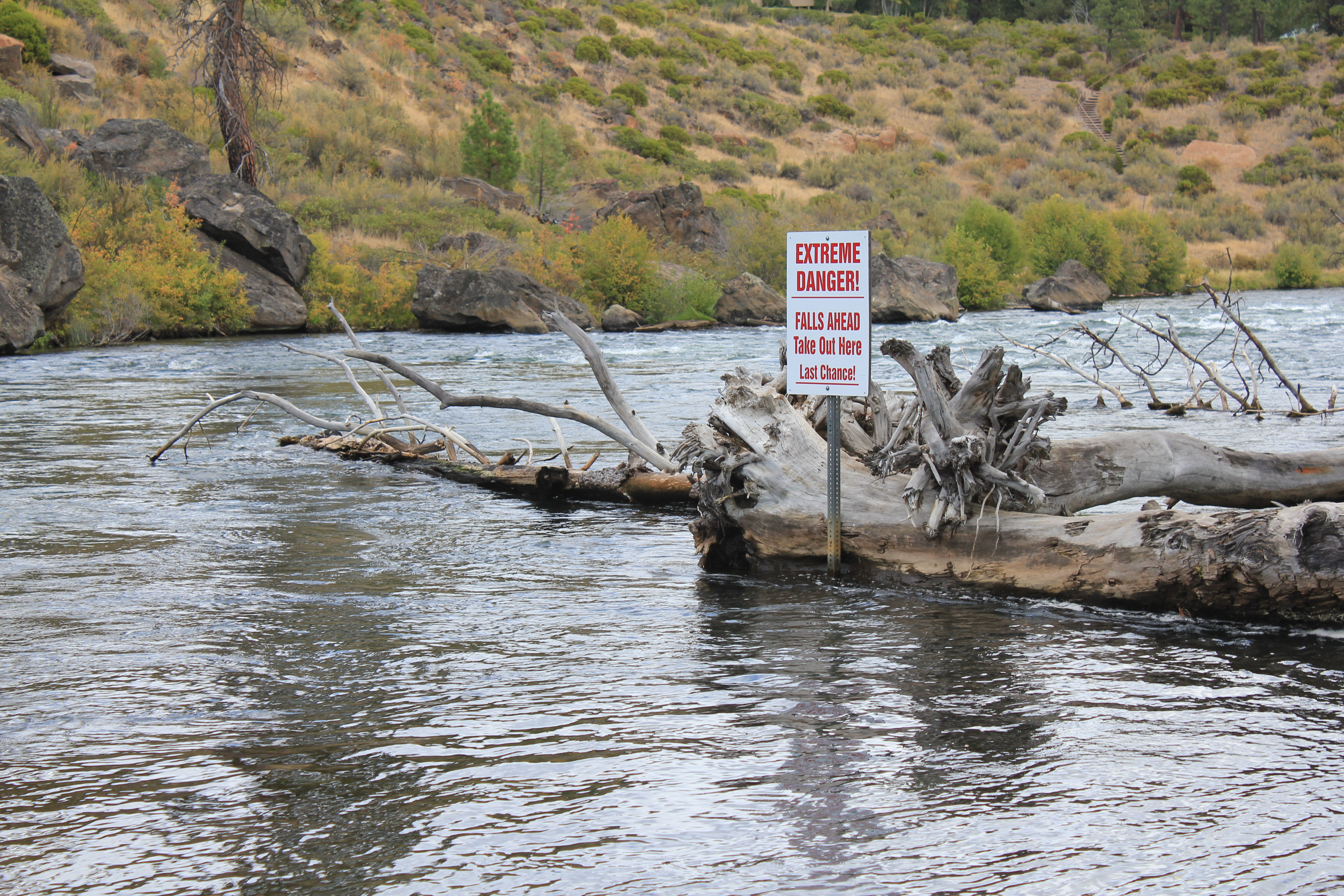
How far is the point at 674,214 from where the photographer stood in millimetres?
37625

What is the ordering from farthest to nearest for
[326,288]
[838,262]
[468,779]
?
[326,288] → [838,262] → [468,779]

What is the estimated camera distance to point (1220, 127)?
7006 centimetres

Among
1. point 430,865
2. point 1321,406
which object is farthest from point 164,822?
point 1321,406

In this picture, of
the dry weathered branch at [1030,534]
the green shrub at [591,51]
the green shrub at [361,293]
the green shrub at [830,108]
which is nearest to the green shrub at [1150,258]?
the green shrub at [361,293]

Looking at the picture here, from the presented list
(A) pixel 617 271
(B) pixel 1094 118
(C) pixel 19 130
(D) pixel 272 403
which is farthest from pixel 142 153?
(B) pixel 1094 118

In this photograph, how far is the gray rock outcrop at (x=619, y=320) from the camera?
30594mm

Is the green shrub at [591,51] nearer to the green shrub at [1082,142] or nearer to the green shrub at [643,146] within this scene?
the green shrub at [643,146]

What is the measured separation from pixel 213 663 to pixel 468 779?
176 centimetres

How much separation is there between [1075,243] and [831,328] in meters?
39.7

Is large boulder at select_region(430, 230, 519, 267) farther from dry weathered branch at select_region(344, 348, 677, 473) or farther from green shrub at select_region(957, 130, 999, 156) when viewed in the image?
green shrub at select_region(957, 130, 999, 156)

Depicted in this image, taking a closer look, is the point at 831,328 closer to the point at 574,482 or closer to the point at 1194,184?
the point at 574,482

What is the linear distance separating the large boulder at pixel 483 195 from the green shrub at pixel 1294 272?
28662mm

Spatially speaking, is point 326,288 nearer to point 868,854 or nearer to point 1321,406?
point 1321,406

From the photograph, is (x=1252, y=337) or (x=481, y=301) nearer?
(x=1252, y=337)
